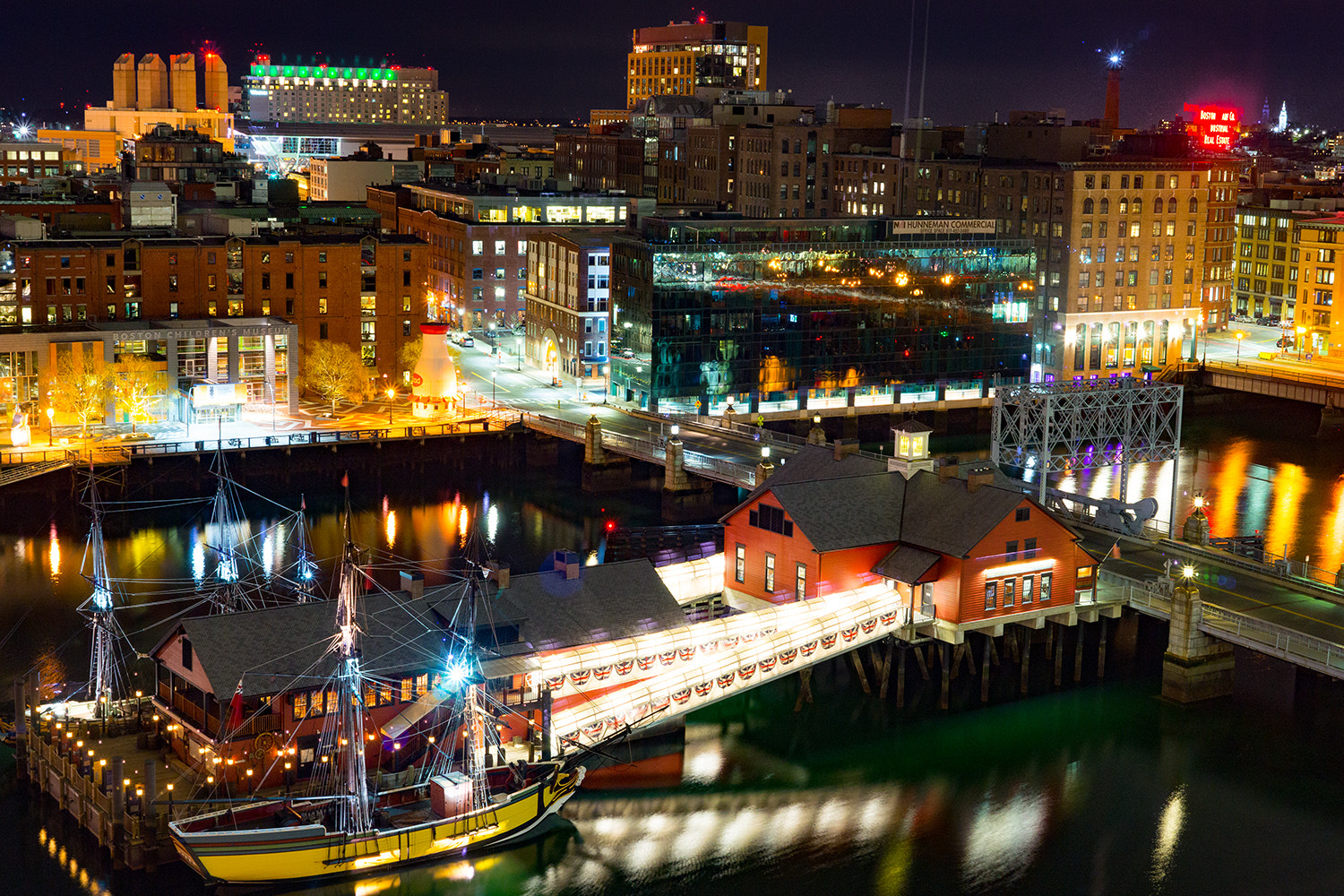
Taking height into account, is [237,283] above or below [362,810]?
above

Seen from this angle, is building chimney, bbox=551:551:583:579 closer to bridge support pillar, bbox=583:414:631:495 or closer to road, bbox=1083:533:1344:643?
road, bbox=1083:533:1344:643

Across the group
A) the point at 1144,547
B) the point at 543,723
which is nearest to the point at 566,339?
the point at 1144,547

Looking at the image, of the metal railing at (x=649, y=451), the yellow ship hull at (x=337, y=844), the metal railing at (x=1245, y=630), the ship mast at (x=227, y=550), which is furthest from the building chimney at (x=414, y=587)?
the metal railing at (x=649, y=451)

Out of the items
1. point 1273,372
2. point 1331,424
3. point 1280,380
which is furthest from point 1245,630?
point 1273,372

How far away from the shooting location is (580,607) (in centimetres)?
5925

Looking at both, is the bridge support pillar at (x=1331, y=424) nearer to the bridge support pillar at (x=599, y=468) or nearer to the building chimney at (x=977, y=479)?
the bridge support pillar at (x=599, y=468)

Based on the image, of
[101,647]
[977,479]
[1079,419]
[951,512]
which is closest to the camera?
[101,647]

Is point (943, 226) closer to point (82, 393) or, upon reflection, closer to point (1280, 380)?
point (1280, 380)

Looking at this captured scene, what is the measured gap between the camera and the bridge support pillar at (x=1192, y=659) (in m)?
63.8

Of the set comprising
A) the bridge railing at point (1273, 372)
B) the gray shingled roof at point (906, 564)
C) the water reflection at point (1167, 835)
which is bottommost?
the water reflection at point (1167, 835)

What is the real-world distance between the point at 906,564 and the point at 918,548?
981mm

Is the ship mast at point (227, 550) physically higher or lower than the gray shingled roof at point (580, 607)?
lower

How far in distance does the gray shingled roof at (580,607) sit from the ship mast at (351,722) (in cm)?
612

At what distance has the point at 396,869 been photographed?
50.0m
